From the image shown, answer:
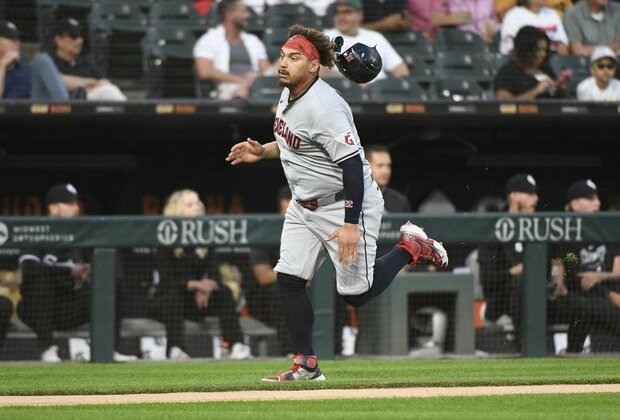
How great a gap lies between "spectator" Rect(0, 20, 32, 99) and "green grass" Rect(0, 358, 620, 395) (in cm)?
300

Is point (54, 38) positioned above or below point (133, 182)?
above

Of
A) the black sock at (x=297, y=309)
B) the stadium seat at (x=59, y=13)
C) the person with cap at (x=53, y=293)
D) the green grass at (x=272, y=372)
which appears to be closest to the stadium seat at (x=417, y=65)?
the stadium seat at (x=59, y=13)

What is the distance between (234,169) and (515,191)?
10.6 ft

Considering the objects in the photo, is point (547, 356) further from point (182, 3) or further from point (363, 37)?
point (182, 3)

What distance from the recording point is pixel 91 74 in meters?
11.1

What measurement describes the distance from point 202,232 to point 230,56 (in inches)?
97.8

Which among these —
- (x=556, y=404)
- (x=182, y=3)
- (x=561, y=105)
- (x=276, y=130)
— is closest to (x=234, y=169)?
(x=182, y=3)

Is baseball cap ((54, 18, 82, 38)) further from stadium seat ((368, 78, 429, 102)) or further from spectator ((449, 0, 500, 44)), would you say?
spectator ((449, 0, 500, 44))

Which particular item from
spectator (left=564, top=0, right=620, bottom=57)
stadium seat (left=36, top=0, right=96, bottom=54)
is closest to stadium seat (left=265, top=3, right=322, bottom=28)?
stadium seat (left=36, top=0, right=96, bottom=54)

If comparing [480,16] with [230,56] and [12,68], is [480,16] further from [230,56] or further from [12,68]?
[12,68]

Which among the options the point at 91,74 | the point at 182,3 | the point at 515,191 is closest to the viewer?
the point at 515,191

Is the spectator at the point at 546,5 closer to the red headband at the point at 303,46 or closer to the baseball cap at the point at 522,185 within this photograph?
the baseball cap at the point at 522,185

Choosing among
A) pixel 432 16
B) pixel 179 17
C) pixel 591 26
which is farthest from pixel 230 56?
pixel 591 26

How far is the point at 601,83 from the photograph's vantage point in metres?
11.6
